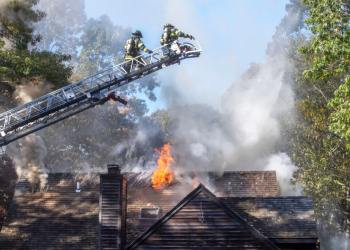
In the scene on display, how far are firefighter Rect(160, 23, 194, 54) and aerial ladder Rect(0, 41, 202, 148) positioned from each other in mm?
128

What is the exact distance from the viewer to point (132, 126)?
172 feet

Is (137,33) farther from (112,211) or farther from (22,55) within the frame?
(22,55)

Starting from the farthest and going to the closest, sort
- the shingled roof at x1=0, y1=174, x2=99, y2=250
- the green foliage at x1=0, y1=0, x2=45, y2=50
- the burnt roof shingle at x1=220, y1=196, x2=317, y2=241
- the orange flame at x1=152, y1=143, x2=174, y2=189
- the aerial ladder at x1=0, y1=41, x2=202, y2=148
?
the orange flame at x1=152, y1=143, x2=174, y2=189, the green foliage at x1=0, y1=0, x2=45, y2=50, the shingled roof at x1=0, y1=174, x2=99, y2=250, the burnt roof shingle at x1=220, y1=196, x2=317, y2=241, the aerial ladder at x1=0, y1=41, x2=202, y2=148

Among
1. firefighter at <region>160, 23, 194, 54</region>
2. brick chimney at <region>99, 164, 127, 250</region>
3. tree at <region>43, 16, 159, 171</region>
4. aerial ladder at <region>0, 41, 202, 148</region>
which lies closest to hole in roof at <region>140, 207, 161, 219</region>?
brick chimney at <region>99, 164, 127, 250</region>

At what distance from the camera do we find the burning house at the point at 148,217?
17641 millimetres

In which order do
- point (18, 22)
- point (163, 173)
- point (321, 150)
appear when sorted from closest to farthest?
point (18, 22) < point (163, 173) < point (321, 150)

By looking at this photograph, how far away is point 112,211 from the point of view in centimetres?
1711

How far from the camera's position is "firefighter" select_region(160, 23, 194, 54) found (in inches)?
637

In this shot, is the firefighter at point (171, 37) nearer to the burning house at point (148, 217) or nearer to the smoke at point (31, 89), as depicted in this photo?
the burning house at point (148, 217)

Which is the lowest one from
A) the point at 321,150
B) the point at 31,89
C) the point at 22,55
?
the point at 321,150

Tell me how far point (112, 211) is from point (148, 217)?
441 cm

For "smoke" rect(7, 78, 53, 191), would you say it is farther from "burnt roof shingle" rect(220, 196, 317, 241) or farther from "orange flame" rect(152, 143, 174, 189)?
"burnt roof shingle" rect(220, 196, 317, 241)

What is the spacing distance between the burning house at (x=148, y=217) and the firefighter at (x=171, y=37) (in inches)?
201

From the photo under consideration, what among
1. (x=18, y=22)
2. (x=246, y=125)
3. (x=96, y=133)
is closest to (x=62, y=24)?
(x=96, y=133)
